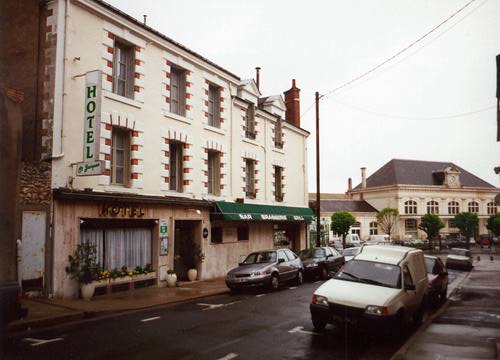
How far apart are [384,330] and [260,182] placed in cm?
1614

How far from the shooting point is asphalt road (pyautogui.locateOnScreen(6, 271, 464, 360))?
754cm

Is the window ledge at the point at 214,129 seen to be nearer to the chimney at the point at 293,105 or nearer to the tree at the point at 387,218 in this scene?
the chimney at the point at 293,105

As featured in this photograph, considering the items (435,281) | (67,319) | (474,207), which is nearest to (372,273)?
(435,281)

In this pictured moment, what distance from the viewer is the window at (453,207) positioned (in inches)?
2854

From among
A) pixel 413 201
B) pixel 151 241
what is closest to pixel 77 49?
pixel 151 241

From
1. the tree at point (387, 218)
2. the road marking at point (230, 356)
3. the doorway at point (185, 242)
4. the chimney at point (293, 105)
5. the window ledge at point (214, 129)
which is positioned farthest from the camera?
the tree at point (387, 218)

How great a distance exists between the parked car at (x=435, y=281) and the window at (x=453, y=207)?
210 ft

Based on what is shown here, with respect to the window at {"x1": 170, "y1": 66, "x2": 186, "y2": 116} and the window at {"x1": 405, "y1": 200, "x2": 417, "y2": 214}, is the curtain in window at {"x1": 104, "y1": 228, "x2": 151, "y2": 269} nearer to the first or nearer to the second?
the window at {"x1": 170, "y1": 66, "x2": 186, "y2": 116}

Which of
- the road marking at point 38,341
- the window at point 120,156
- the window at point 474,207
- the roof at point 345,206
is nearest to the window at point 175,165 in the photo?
the window at point 120,156

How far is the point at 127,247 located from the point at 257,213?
25.4ft

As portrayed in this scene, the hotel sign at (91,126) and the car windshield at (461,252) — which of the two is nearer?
the hotel sign at (91,126)

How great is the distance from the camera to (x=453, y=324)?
404 inches

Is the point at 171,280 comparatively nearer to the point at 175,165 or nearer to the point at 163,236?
the point at 163,236

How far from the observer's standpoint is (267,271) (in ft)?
51.1
